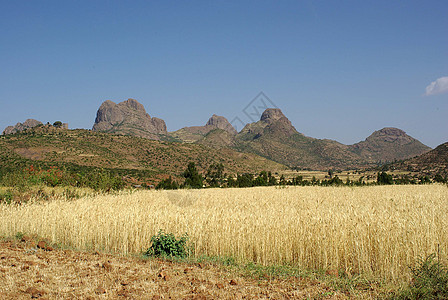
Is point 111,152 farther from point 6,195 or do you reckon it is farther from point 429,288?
point 429,288

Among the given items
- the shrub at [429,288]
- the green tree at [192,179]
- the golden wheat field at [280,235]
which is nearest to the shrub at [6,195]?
the golden wheat field at [280,235]

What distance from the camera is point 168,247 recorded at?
7.44 m

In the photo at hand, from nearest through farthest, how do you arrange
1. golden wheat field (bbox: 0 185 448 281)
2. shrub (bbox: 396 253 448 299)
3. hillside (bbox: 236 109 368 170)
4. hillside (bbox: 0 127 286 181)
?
shrub (bbox: 396 253 448 299) → golden wheat field (bbox: 0 185 448 281) → hillside (bbox: 0 127 286 181) → hillside (bbox: 236 109 368 170)

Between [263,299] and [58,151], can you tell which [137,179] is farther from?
[263,299]

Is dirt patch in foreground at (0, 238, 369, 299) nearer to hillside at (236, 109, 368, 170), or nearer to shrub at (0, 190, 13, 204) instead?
shrub at (0, 190, 13, 204)

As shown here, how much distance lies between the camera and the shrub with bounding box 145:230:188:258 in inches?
292

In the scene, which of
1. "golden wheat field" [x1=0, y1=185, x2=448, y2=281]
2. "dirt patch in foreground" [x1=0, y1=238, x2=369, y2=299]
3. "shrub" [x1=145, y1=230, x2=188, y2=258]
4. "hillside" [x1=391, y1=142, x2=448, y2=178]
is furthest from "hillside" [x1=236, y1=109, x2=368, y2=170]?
"dirt patch in foreground" [x1=0, y1=238, x2=369, y2=299]

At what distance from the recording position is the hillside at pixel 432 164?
222 feet

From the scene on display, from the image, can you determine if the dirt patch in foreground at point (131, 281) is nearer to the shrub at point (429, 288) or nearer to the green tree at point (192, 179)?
the shrub at point (429, 288)

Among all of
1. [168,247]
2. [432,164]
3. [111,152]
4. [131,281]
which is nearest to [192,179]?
[168,247]

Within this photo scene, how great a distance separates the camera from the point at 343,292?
204 inches

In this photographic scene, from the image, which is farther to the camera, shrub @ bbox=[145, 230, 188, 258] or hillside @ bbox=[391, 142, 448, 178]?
hillside @ bbox=[391, 142, 448, 178]

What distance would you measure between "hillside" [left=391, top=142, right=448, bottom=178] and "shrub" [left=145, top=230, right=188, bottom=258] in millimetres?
69334

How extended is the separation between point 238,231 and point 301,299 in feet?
10.1
